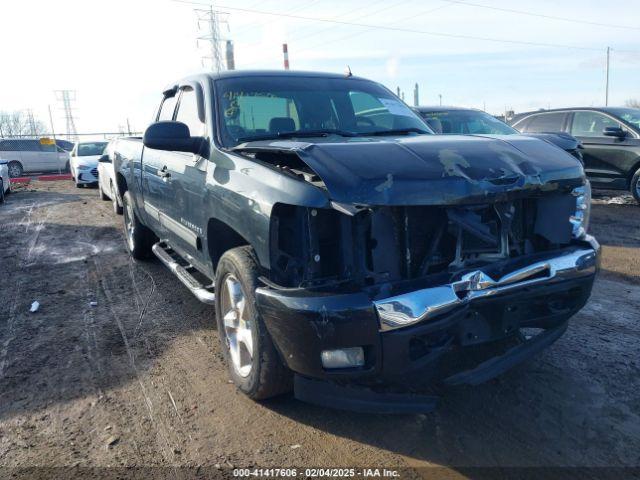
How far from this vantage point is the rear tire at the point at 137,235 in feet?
21.0

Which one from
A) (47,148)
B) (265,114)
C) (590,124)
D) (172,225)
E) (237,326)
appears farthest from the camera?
(47,148)

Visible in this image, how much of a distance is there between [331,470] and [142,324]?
256 centimetres

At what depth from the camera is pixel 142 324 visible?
4.51 metres

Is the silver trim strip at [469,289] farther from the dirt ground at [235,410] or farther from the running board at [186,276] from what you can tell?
the running board at [186,276]

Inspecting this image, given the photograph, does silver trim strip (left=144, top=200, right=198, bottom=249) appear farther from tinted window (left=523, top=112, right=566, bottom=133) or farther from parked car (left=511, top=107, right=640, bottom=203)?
tinted window (left=523, top=112, right=566, bottom=133)

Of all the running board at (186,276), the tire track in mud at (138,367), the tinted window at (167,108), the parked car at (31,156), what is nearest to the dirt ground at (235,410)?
the tire track in mud at (138,367)

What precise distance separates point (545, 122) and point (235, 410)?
9.58 metres

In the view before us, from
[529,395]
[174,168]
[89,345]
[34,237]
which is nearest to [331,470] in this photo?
[529,395]

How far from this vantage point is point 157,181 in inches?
191

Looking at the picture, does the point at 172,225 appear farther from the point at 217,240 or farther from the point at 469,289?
the point at 469,289

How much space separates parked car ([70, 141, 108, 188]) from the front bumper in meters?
15.0

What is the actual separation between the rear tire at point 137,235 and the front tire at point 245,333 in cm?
338

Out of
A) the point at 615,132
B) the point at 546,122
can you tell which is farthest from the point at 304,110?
the point at 546,122

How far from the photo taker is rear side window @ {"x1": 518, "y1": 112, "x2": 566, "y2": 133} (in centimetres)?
1036
